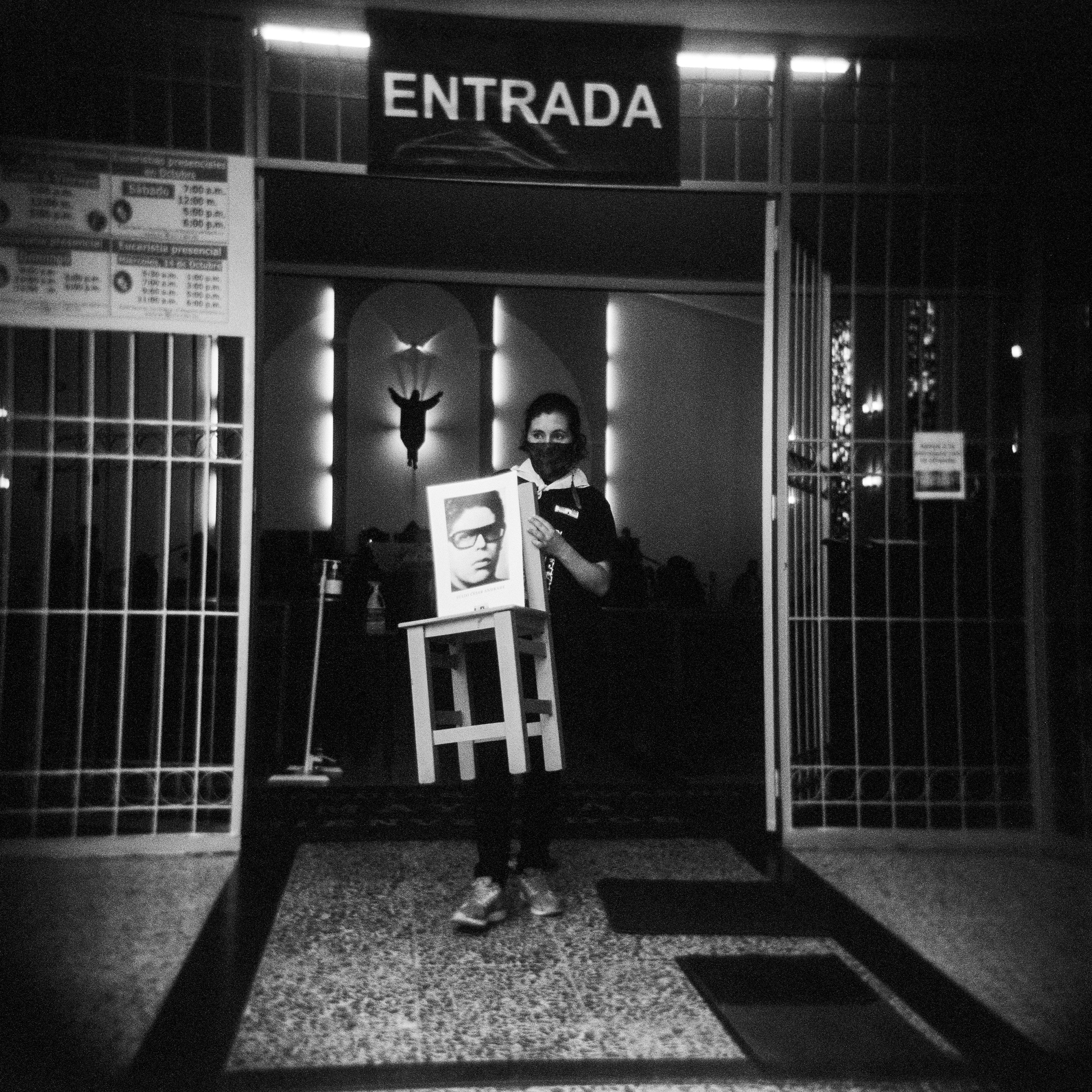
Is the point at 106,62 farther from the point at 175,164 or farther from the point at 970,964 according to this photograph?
the point at 970,964

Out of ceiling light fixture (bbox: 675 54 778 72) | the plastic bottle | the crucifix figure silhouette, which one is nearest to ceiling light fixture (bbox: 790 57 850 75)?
ceiling light fixture (bbox: 675 54 778 72)

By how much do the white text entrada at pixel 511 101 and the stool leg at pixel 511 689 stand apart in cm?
213

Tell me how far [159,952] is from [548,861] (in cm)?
120

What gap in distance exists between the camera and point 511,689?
2951 mm

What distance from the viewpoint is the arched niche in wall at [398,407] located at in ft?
33.6

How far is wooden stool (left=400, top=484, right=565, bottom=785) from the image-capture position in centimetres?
295

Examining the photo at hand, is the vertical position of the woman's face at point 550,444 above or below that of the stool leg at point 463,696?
above

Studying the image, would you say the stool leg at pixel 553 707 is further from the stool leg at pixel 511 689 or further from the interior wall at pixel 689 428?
the interior wall at pixel 689 428

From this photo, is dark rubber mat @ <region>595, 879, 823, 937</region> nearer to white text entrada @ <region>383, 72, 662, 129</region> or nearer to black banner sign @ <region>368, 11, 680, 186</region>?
black banner sign @ <region>368, 11, 680, 186</region>

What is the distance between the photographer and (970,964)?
3029 millimetres

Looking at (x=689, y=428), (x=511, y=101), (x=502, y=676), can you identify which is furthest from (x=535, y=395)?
(x=502, y=676)

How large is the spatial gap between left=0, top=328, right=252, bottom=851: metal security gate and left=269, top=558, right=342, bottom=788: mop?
40 cm

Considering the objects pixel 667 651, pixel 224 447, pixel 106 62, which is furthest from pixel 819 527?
pixel 106 62

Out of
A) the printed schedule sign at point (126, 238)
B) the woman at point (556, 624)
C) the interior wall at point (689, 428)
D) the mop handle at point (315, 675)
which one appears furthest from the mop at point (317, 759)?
the interior wall at point (689, 428)
